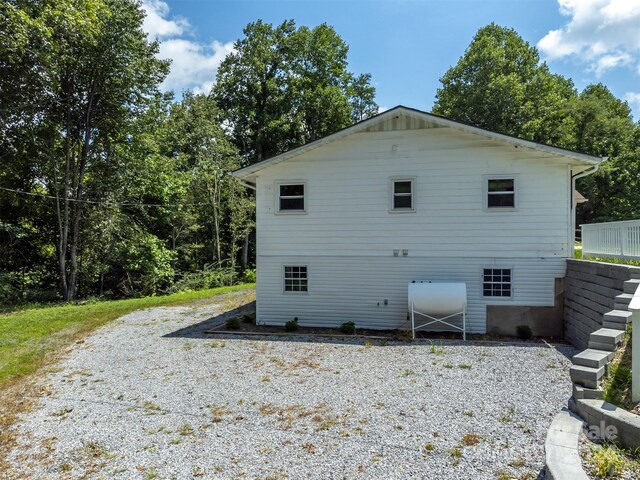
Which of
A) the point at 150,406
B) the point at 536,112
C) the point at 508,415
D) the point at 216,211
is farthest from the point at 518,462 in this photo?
the point at 536,112

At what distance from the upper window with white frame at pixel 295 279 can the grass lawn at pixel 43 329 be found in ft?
17.7

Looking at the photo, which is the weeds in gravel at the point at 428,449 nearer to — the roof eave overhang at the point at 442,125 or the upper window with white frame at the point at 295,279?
the upper window with white frame at the point at 295,279

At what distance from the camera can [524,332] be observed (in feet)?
30.8

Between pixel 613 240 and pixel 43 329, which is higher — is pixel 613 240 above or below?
above

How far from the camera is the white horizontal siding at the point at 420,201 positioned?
9.53 metres

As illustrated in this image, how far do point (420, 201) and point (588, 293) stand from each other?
416cm

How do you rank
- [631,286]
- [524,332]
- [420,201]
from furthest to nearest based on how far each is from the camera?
1. [420,201]
2. [524,332]
3. [631,286]

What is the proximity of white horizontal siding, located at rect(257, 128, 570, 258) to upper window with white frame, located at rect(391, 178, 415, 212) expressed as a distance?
17 cm

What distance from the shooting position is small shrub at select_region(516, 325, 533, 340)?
30.7 feet

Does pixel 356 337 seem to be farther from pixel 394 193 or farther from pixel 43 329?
pixel 43 329

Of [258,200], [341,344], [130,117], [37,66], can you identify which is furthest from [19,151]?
[341,344]

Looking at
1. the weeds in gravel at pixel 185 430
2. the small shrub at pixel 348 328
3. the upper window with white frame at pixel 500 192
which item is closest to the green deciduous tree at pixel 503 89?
the upper window with white frame at pixel 500 192

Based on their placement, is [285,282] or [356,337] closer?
[356,337]

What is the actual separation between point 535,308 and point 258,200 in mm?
7718
